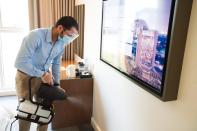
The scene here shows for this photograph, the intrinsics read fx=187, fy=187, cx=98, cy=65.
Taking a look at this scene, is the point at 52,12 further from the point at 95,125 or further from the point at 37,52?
the point at 95,125

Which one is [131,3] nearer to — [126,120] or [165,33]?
[165,33]

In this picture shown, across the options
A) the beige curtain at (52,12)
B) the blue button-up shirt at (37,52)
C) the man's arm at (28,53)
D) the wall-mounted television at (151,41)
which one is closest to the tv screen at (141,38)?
the wall-mounted television at (151,41)

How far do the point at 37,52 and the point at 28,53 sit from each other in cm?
14

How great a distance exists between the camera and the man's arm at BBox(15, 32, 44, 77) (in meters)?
1.61

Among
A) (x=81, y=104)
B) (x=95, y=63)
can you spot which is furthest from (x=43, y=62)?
(x=81, y=104)

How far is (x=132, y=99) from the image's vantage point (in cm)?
146

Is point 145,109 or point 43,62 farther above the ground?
point 43,62

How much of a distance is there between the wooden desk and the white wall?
11cm

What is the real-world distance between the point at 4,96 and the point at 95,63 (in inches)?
78.5

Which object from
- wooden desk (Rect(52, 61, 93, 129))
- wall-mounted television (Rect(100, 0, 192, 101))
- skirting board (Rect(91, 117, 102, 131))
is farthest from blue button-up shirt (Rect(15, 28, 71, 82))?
skirting board (Rect(91, 117, 102, 131))

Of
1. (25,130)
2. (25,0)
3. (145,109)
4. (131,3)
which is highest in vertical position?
(25,0)

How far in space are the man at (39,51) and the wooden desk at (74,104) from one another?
1.50 ft

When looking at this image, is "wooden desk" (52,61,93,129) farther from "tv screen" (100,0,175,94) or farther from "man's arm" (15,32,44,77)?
"tv screen" (100,0,175,94)

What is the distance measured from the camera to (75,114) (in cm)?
244
